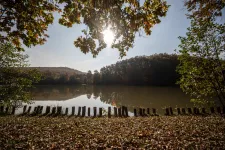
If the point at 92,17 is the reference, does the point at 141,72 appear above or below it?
above

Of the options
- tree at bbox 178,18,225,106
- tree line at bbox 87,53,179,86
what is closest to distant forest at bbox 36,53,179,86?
tree line at bbox 87,53,179,86

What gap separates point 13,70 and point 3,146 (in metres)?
10.9

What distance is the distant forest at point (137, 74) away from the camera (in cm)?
6576

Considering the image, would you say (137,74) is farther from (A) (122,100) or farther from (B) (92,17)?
(B) (92,17)

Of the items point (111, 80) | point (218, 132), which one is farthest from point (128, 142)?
point (111, 80)

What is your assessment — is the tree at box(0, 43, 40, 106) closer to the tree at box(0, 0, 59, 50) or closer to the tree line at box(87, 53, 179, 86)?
the tree at box(0, 0, 59, 50)

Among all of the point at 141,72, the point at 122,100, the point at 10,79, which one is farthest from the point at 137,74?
the point at 10,79

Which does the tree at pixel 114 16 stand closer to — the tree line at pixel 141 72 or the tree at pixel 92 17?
the tree at pixel 92 17

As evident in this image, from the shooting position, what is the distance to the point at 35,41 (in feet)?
18.5

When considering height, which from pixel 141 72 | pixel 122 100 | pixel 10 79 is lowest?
pixel 122 100

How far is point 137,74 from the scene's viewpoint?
7269 cm

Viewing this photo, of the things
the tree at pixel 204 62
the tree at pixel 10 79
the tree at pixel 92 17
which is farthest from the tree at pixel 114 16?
the tree at pixel 10 79

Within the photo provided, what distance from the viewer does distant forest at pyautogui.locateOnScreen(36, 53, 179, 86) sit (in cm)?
6576

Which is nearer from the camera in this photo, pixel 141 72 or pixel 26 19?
pixel 26 19
